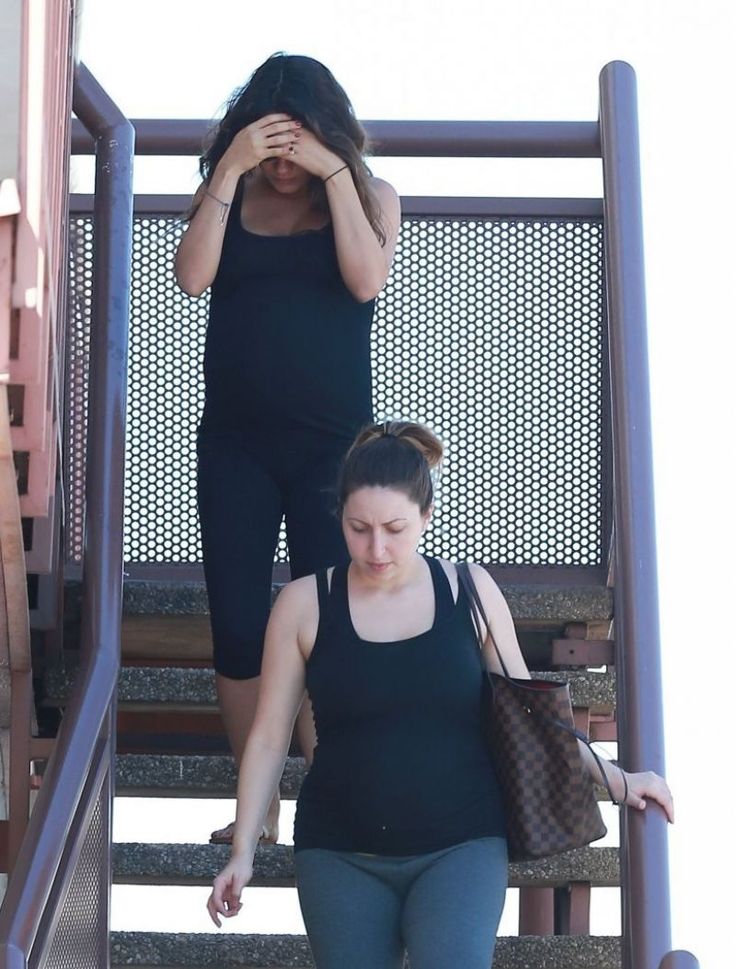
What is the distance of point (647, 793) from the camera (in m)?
3.51

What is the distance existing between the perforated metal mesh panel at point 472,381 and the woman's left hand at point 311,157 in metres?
1.53

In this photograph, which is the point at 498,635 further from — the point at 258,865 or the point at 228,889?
the point at 258,865

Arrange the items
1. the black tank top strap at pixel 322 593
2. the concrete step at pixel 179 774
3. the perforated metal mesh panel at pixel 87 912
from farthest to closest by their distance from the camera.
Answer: the concrete step at pixel 179 774, the black tank top strap at pixel 322 593, the perforated metal mesh panel at pixel 87 912

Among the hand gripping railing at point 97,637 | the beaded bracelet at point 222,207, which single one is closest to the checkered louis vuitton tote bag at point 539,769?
the hand gripping railing at point 97,637

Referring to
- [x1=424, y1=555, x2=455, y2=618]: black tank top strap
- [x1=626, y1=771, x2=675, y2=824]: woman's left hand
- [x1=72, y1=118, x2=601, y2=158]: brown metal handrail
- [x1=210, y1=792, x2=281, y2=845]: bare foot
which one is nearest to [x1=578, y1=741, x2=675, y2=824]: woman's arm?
[x1=626, y1=771, x2=675, y2=824]: woman's left hand

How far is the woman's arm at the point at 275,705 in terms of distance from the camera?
3379mm

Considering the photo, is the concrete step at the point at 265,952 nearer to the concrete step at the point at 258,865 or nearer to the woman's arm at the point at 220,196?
the concrete step at the point at 258,865

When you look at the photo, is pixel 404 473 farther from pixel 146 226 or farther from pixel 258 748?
pixel 146 226

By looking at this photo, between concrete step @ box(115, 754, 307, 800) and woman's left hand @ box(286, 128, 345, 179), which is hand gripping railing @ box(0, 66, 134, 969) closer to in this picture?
woman's left hand @ box(286, 128, 345, 179)

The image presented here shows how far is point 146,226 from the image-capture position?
220 inches

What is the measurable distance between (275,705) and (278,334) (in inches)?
41.3

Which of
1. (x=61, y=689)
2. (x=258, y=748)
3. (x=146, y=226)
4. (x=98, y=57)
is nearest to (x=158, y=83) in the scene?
(x=98, y=57)

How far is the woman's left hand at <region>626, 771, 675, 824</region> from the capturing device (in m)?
3.50

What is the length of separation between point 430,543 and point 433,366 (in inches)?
20.9
